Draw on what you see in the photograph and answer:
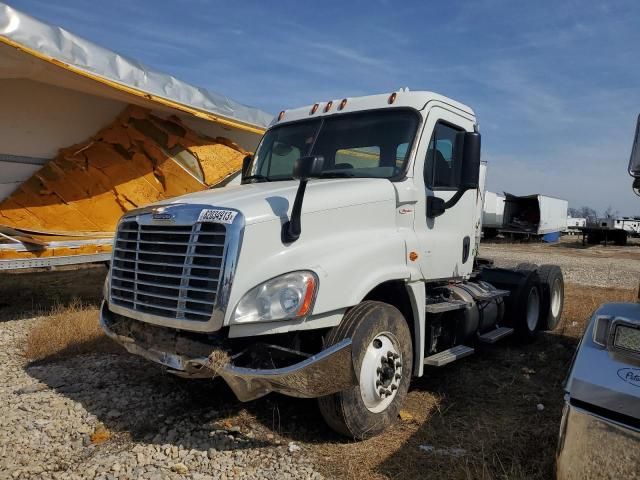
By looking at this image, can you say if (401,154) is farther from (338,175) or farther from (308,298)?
(308,298)

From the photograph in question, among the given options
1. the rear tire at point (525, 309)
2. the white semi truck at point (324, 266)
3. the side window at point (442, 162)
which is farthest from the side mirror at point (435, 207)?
the rear tire at point (525, 309)

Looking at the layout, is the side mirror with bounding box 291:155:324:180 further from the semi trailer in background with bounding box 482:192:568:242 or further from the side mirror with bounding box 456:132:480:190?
the semi trailer in background with bounding box 482:192:568:242

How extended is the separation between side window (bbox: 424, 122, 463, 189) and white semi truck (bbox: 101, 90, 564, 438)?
0.6 inches

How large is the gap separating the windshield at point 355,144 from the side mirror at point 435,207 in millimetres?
410

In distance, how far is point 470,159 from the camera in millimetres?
4305

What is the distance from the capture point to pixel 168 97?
8.14m

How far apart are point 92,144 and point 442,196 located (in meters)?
6.93

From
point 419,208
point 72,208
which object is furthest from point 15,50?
point 419,208

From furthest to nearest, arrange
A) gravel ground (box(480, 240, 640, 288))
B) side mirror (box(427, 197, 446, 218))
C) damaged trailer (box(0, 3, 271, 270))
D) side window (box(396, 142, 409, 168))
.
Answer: gravel ground (box(480, 240, 640, 288)) → damaged trailer (box(0, 3, 271, 270)) → side mirror (box(427, 197, 446, 218)) → side window (box(396, 142, 409, 168))

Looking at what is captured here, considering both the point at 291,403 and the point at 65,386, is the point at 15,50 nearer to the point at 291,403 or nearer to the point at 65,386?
the point at 65,386

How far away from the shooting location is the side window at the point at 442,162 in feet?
15.0

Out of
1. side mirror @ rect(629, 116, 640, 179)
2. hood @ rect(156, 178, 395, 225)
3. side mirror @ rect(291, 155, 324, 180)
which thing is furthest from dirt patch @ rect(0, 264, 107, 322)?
side mirror @ rect(629, 116, 640, 179)

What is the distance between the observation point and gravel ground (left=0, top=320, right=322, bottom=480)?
A: 3.35 m

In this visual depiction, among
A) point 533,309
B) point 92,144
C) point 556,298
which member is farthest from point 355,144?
point 92,144
